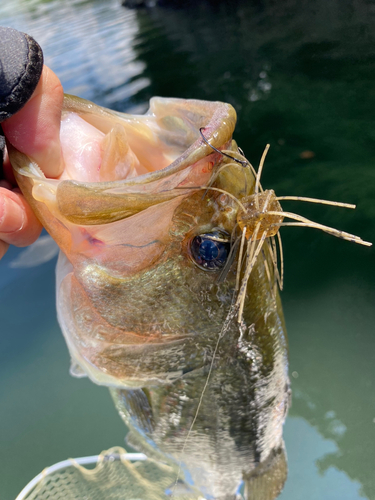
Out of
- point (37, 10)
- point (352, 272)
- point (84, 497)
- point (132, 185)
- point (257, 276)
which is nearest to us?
point (132, 185)

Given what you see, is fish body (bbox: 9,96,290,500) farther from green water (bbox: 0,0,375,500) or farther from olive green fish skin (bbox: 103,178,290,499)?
green water (bbox: 0,0,375,500)

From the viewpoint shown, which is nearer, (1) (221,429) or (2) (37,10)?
(1) (221,429)

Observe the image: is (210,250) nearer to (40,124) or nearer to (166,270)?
(166,270)

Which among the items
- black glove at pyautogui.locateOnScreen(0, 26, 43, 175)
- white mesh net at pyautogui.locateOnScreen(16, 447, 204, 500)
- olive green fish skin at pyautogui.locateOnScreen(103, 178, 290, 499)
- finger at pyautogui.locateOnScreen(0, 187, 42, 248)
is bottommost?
white mesh net at pyautogui.locateOnScreen(16, 447, 204, 500)

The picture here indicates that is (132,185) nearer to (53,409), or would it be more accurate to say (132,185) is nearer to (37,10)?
(53,409)

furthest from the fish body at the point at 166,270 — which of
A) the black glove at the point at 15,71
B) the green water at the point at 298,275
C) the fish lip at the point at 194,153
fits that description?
the green water at the point at 298,275

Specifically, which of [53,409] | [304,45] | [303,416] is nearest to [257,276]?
[303,416]

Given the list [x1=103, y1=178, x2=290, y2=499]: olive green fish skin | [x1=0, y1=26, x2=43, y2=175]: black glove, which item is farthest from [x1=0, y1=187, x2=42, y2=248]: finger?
[x1=103, y1=178, x2=290, y2=499]: olive green fish skin

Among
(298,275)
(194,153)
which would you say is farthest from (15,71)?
(298,275)

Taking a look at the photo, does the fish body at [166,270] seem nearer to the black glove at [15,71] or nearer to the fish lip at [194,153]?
the fish lip at [194,153]
